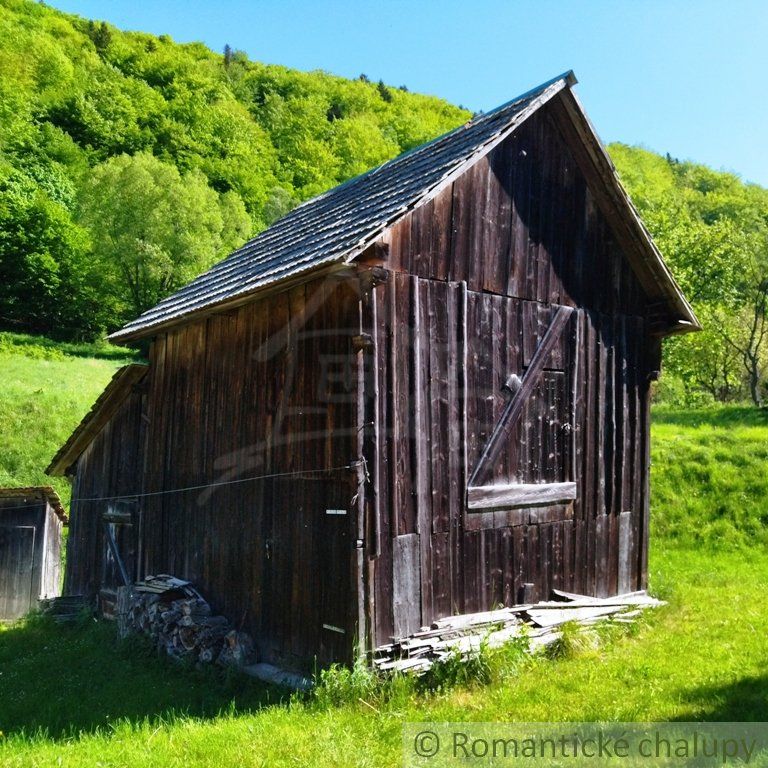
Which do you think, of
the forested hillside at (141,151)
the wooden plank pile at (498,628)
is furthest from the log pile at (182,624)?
the forested hillside at (141,151)

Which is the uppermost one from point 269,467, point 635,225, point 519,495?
point 635,225

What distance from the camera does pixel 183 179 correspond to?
5275 cm

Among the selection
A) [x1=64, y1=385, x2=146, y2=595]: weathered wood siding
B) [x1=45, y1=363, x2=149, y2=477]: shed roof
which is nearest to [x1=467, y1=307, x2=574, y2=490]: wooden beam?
[x1=45, y1=363, x2=149, y2=477]: shed roof

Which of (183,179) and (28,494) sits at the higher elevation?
(183,179)

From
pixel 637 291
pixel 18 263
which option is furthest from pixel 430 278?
pixel 18 263

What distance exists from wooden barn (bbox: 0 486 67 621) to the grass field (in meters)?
4.39

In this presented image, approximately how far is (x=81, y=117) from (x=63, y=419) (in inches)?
1976

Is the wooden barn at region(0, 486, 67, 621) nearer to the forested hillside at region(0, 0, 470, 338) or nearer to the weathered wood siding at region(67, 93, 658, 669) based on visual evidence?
the weathered wood siding at region(67, 93, 658, 669)

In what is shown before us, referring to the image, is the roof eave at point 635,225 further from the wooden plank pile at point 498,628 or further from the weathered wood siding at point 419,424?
the wooden plank pile at point 498,628

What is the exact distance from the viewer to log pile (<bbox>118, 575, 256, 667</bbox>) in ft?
27.4

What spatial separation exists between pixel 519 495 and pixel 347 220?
3.94 meters

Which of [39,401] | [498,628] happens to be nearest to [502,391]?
[498,628]

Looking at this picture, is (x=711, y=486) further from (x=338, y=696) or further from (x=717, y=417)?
(x=338, y=696)

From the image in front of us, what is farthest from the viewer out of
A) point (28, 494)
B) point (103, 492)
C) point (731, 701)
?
point (28, 494)
